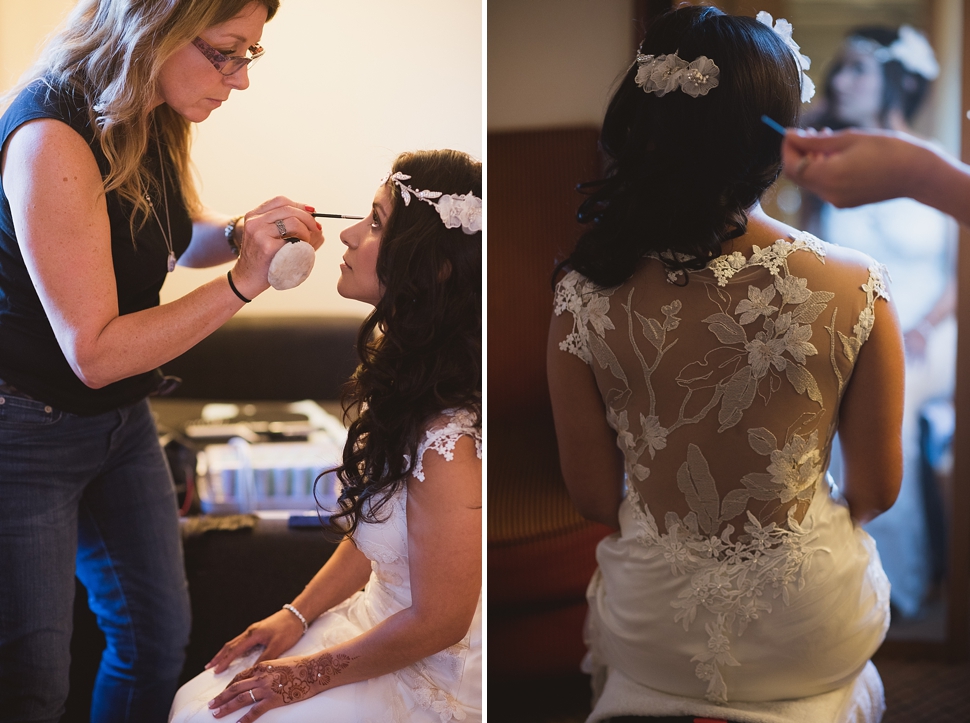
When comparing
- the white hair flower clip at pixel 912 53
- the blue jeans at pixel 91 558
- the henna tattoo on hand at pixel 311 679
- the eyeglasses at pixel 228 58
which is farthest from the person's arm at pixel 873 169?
the blue jeans at pixel 91 558

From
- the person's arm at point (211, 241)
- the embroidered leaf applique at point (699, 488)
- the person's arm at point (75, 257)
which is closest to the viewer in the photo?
the person's arm at point (75, 257)

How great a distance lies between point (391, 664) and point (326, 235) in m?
0.79

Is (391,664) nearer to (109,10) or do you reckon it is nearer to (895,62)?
(109,10)

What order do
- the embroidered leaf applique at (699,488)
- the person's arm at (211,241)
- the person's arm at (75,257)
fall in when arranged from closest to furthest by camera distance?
the person's arm at (75,257)
the embroidered leaf applique at (699,488)
the person's arm at (211,241)

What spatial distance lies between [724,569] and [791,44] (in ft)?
2.88

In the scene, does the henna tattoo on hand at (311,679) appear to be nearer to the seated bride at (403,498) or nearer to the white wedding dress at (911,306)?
the seated bride at (403,498)

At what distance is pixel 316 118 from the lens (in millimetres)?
1351

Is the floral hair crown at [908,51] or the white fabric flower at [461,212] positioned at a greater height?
the floral hair crown at [908,51]

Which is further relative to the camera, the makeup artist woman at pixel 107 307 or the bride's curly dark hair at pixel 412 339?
the bride's curly dark hair at pixel 412 339

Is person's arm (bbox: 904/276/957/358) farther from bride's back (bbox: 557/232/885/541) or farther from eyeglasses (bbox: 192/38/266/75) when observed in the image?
eyeglasses (bbox: 192/38/266/75)

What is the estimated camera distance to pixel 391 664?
132cm

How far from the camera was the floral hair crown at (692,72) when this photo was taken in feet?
3.76

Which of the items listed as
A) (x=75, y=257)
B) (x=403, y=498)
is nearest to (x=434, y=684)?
(x=403, y=498)

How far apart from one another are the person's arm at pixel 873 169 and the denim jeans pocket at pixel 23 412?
132 centimetres
